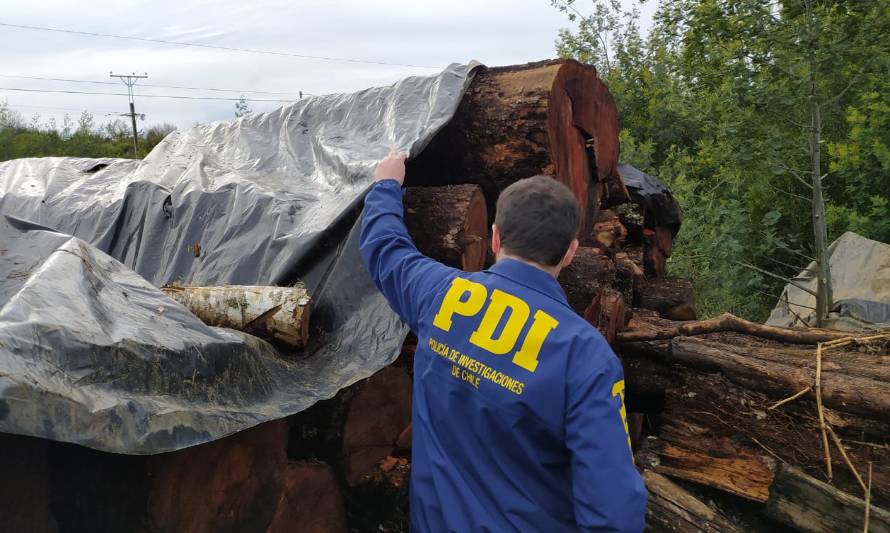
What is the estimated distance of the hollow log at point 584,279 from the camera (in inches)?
134

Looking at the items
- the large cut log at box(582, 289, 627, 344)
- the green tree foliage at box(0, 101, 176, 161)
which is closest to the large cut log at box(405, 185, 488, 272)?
the large cut log at box(582, 289, 627, 344)

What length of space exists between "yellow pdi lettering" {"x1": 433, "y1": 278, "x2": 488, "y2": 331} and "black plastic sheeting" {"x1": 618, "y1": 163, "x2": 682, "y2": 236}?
14.1ft

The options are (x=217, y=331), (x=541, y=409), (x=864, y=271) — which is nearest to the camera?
(x=541, y=409)

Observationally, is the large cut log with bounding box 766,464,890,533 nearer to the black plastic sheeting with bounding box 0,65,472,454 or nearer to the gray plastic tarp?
the black plastic sheeting with bounding box 0,65,472,454

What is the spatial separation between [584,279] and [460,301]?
195cm

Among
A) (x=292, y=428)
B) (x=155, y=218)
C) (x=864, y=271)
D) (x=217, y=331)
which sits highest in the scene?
(x=155, y=218)

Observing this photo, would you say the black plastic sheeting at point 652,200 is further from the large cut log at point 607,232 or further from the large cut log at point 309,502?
the large cut log at point 309,502

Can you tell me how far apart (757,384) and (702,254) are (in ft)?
15.5

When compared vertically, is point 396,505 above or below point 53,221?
below

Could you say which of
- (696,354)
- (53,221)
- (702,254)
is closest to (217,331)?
(696,354)

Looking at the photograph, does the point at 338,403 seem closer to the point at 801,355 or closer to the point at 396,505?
the point at 396,505

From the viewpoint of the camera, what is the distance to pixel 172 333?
1.97 metres

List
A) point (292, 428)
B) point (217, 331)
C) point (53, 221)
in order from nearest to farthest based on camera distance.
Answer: point (217, 331) < point (292, 428) < point (53, 221)

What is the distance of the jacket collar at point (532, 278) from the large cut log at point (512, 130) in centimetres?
164
